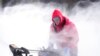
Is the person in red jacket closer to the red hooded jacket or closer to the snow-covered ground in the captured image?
the red hooded jacket

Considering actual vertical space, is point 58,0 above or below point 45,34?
above

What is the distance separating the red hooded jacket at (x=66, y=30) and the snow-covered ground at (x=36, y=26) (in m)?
0.59

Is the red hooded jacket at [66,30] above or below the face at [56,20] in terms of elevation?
below

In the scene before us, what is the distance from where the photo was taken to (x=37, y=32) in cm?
474

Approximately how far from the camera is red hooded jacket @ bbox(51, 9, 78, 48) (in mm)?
3377

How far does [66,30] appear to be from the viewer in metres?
3.44

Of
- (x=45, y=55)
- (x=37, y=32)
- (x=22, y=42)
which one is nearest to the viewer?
(x=45, y=55)

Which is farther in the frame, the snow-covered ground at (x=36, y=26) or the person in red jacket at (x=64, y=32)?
the snow-covered ground at (x=36, y=26)

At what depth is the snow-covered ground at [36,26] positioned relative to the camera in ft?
14.0

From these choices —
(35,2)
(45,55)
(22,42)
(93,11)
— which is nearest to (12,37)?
(22,42)

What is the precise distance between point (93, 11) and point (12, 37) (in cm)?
120

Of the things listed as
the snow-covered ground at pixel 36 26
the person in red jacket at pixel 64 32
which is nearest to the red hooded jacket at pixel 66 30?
the person in red jacket at pixel 64 32

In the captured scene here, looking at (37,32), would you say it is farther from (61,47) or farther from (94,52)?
(61,47)

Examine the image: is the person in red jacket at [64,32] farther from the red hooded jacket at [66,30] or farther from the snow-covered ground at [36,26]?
the snow-covered ground at [36,26]
